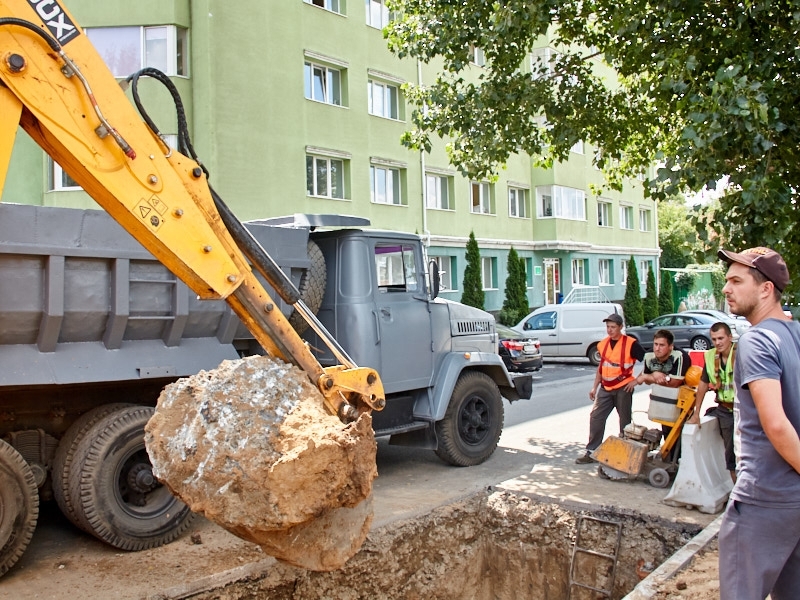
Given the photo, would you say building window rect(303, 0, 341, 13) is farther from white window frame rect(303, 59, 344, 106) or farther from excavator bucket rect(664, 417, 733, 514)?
excavator bucket rect(664, 417, 733, 514)

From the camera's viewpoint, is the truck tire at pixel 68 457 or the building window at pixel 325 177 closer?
the truck tire at pixel 68 457

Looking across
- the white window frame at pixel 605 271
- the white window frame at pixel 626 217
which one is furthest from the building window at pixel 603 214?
A: the white window frame at pixel 605 271

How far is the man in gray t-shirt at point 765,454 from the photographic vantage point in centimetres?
315

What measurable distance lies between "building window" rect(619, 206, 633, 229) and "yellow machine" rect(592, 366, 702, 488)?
32.2 m

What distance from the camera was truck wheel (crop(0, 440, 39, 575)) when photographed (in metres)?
5.03

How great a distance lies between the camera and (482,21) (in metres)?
11.1

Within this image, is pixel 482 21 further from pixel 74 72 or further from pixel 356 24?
pixel 356 24

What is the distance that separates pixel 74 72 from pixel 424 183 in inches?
853

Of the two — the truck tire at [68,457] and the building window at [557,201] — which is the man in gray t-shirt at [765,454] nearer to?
the truck tire at [68,457]

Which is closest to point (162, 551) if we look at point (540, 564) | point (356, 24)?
point (540, 564)

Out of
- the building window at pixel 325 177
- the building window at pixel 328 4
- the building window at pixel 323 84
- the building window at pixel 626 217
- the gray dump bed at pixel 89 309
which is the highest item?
the building window at pixel 328 4

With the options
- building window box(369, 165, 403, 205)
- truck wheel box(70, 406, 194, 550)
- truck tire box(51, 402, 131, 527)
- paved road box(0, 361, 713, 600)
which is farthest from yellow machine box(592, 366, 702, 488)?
building window box(369, 165, 403, 205)

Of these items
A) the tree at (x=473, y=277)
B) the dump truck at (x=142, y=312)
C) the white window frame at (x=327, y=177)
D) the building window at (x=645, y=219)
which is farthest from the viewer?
the building window at (x=645, y=219)

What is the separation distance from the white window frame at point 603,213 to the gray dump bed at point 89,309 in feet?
106
